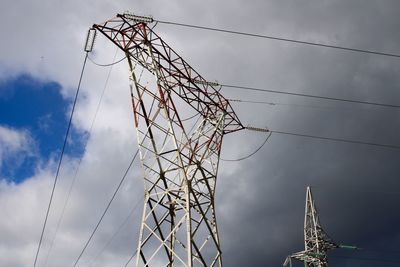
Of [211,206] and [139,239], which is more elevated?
[211,206]

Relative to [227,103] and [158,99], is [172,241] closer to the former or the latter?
[158,99]

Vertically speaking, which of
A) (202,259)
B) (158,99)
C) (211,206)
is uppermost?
(158,99)

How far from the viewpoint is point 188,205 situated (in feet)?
66.9

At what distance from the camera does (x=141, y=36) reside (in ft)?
82.6

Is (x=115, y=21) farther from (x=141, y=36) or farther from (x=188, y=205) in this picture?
(x=188, y=205)

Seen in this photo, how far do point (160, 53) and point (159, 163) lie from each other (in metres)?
7.32

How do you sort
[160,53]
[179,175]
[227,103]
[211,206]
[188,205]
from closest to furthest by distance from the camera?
[188,205]
[179,175]
[211,206]
[160,53]
[227,103]

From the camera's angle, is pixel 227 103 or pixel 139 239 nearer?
pixel 139 239

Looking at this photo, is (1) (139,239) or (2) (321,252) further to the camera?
(2) (321,252)

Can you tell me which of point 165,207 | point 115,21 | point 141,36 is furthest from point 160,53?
point 165,207

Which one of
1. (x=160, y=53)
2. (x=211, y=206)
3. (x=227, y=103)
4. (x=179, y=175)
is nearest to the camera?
(x=179, y=175)

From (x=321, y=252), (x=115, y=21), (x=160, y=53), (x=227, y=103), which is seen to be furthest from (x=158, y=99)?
(x=321, y=252)

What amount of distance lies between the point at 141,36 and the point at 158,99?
4134 millimetres

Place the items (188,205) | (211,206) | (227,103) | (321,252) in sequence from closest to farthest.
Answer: (188,205) < (211,206) < (227,103) < (321,252)
